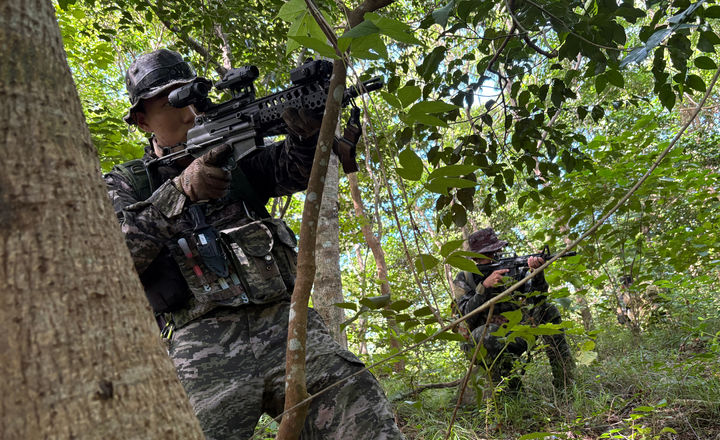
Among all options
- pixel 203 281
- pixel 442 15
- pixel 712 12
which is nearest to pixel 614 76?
pixel 712 12

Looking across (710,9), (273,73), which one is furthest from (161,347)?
(273,73)

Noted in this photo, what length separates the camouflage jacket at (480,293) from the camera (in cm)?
404

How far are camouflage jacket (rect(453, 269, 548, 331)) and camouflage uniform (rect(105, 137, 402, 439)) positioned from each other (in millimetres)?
2303

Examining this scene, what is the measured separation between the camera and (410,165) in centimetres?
102

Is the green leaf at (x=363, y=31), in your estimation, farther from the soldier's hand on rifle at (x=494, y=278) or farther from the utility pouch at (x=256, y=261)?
the soldier's hand on rifle at (x=494, y=278)

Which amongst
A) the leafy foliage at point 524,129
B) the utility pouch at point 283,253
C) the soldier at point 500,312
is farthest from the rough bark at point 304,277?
the soldier at point 500,312

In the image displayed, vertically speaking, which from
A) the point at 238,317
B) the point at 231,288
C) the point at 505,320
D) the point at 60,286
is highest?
the point at 60,286

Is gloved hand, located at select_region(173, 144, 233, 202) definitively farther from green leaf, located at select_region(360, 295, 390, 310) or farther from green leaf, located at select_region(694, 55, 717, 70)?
green leaf, located at select_region(694, 55, 717, 70)

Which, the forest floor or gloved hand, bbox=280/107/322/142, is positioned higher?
gloved hand, bbox=280/107/322/142

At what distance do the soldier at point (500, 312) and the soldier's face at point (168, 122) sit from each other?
7.02ft

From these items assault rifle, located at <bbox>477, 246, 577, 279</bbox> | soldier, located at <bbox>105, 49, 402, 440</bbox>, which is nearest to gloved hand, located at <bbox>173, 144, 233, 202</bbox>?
soldier, located at <bbox>105, 49, 402, 440</bbox>

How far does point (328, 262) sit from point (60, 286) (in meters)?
3.12

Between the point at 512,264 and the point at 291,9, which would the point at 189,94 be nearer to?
the point at 291,9

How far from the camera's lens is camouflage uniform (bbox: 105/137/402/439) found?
164cm
